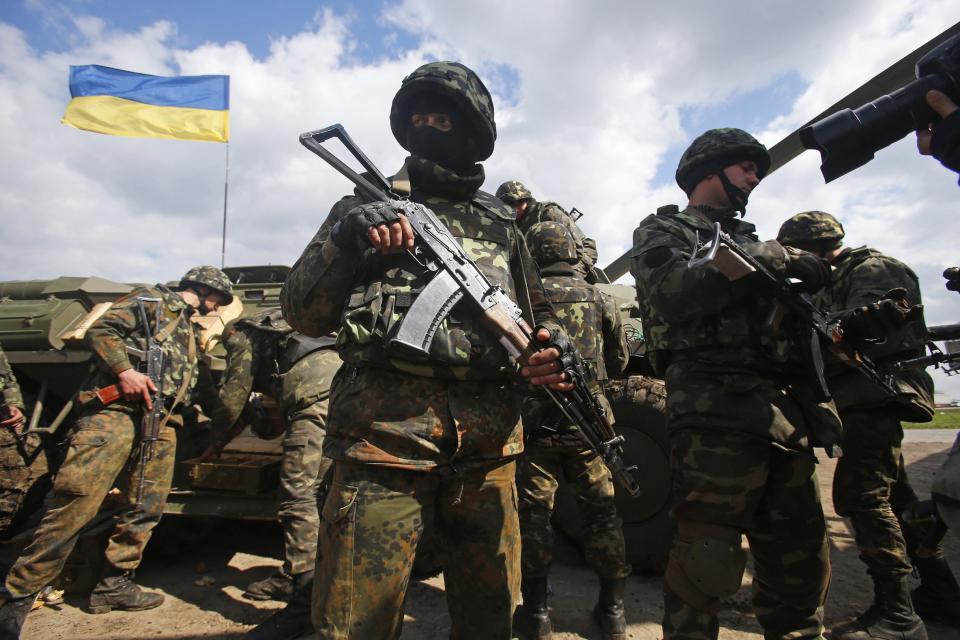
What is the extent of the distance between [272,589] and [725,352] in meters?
3.24

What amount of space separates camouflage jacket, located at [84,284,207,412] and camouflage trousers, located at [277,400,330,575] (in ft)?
3.39

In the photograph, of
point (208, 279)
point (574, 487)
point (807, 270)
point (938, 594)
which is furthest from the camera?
point (208, 279)

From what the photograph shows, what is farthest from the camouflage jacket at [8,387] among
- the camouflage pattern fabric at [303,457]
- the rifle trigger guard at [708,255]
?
the rifle trigger guard at [708,255]

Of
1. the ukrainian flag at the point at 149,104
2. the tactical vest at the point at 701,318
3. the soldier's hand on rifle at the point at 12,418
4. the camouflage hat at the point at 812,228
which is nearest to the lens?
the tactical vest at the point at 701,318

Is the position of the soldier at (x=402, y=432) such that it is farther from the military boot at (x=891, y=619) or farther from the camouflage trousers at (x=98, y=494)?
the camouflage trousers at (x=98, y=494)

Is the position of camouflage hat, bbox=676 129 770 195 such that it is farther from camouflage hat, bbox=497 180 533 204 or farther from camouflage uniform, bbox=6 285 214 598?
camouflage uniform, bbox=6 285 214 598

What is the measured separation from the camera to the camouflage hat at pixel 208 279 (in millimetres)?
4812

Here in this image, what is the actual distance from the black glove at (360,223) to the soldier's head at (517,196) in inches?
118

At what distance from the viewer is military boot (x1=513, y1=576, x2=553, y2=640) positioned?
121 inches

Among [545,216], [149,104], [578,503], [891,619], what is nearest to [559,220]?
[545,216]

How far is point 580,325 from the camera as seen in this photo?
11.4 feet

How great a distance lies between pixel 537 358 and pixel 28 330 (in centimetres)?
593

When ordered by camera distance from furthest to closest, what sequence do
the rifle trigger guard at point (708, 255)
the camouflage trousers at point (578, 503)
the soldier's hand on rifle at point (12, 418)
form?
1. the soldier's hand on rifle at point (12, 418)
2. the camouflage trousers at point (578, 503)
3. the rifle trigger guard at point (708, 255)

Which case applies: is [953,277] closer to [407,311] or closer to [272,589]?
[407,311]
